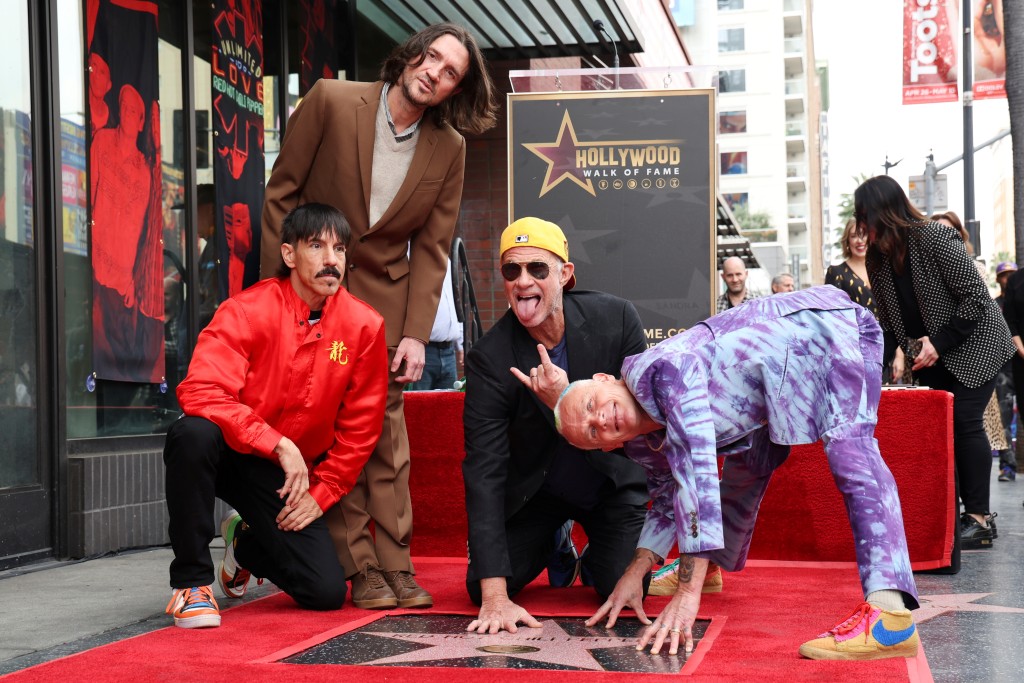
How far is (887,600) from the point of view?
3.11 metres

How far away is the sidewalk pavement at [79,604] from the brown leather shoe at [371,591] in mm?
534

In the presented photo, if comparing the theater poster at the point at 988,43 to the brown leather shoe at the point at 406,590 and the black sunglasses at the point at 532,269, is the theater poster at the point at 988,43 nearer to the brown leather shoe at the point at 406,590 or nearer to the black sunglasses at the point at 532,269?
the black sunglasses at the point at 532,269

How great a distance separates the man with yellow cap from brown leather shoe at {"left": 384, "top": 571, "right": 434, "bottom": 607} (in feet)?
0.60

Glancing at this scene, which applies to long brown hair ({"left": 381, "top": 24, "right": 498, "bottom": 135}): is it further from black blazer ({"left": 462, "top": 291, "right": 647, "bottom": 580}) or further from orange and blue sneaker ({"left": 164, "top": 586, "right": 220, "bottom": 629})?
orange and blue sneaker ({"left": 164, "top": 586, "right": 220, "bottom": 629})

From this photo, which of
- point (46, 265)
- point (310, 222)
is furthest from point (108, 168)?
point (310, 222)

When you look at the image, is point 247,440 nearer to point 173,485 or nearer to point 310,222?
point 173,485

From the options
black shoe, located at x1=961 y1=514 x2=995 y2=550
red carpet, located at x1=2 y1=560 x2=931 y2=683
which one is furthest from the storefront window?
black shoe, located at x1=961 y1=514 x2=995 y2=550

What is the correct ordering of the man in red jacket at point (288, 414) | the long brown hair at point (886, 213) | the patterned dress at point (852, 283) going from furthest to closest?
the patterned dress at point (852, 283) → the long brown hair at point (886, 213) → the man in red jacket at point (288, 414)

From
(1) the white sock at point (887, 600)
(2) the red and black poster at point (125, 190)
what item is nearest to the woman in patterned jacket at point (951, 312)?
(1) the white sock at point (887, 600)

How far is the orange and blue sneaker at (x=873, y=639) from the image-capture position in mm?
3074

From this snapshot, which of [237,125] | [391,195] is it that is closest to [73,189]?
[237,125]

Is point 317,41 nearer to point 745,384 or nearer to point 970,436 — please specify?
point 970,436

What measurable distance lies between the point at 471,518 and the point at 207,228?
3.91m

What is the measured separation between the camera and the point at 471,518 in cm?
373
